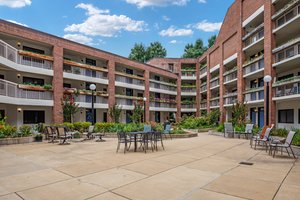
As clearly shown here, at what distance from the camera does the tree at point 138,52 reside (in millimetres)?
69875

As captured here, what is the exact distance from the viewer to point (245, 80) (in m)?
29.3

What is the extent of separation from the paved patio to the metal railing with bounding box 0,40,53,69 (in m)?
13.8

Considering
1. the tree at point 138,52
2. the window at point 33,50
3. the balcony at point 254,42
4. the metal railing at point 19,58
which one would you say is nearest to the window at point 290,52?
the balcony at point 254,42

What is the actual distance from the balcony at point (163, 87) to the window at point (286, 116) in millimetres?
22626

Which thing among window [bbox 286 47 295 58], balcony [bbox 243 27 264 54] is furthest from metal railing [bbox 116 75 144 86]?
window [bbox 286 47 295 58]

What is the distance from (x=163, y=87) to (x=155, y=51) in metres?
29.0

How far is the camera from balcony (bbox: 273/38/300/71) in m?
19.4

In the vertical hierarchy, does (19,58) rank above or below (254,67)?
above

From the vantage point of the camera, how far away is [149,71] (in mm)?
41625

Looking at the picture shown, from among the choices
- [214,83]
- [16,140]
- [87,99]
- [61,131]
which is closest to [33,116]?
[87,99]

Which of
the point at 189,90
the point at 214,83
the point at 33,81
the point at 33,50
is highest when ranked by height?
the point at 33,50

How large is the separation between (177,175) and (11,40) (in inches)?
925

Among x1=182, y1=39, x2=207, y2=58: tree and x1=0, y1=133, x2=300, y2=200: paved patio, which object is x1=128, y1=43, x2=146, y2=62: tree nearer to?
x1=182, y1=39, x2=207, y2=58: tree

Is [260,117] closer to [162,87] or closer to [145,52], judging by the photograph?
[162,87]
